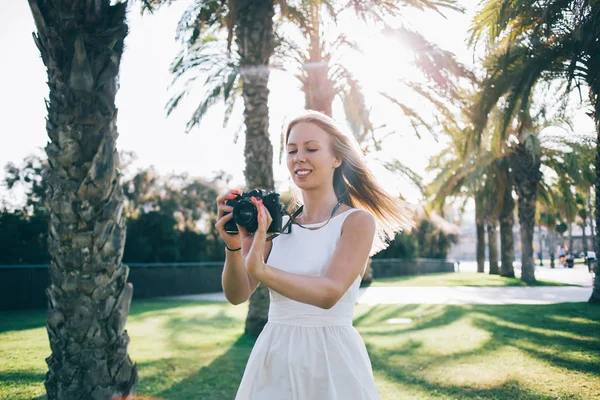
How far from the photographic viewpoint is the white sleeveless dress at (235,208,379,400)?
78.8 inches

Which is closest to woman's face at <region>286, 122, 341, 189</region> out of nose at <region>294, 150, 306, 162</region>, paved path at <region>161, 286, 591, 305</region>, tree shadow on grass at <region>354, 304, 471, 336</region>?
nose at <region>294, 150, 306, 162</region>

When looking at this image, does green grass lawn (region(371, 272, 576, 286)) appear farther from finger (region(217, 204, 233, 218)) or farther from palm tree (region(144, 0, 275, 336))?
finger (region(217, 204, 233, 218))

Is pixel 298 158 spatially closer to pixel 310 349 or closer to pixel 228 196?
pixel 228 196

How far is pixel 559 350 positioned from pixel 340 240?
5.45 m

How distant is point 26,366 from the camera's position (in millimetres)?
5379

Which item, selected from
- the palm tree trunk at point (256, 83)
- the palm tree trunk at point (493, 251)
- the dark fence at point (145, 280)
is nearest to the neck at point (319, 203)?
the palm tree trunk at point (256, 83)

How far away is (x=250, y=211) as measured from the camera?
2.00 meters

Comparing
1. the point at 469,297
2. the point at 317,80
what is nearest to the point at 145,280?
the point at 317,80

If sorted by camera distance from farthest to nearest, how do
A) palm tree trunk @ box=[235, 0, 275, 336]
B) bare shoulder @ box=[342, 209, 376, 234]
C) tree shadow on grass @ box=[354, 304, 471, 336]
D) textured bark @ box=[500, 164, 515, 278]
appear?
textured bark @ box=[500, 164, 515, 278]
tree shadow on grass @ box=[354, 304, 471, 336]
palm tree trunk @ box=[235, 0, 275, 336]
bare shoulder @ box=[342, 209, 376, 234]

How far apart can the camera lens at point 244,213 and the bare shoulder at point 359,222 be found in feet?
1.31

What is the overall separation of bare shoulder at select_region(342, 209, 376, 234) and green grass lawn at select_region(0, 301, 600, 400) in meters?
3.28

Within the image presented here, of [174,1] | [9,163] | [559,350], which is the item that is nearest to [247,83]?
[174,1]

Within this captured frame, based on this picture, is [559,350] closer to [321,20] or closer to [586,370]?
[586,370]

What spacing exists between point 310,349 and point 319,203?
694 millimetres
